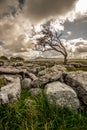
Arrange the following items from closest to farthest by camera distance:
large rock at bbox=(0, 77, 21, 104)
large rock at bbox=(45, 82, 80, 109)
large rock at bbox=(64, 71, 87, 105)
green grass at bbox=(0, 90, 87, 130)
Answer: green grass at bbox=(0, 90, 87, 130), large rock at bbox=(0, 77, 21, 104), large rock at bbox=(45, 82, 80, 109), large rock at bbox=(64, 71, 87, 105)

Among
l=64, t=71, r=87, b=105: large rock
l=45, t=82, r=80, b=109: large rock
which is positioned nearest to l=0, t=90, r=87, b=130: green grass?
l=45, t=82, r=80, b=109: large rock

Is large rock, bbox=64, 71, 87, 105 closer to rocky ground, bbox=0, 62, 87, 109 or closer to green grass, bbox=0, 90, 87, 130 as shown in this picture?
rocky ground, bbox=0, 62, 87, 109

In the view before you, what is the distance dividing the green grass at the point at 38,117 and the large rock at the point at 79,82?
2.99 feet

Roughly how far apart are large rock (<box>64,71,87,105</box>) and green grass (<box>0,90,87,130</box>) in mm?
910

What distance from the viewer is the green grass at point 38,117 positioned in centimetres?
755

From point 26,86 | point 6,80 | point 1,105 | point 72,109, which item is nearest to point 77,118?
point 72,109

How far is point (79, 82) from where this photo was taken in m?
9.88

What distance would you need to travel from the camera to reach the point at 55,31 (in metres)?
55.0

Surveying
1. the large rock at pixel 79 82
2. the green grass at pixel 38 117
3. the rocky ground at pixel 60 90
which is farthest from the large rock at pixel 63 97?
the large rock at pixel 79 82

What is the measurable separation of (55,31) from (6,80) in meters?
43.7

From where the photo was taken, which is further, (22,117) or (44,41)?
(44,41)

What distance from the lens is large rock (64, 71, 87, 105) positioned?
9.36 m

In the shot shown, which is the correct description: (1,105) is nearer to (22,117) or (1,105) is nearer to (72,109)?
(22,117)

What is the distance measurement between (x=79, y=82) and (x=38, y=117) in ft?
8.81
